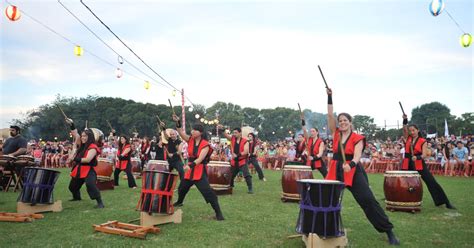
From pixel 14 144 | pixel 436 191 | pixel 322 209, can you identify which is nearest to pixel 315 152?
pixel 436 191

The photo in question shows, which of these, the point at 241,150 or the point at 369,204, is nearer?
the point at 369,204

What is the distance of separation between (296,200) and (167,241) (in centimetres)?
413

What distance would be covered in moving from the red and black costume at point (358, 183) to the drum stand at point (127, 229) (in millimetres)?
2845

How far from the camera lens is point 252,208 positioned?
7895mm

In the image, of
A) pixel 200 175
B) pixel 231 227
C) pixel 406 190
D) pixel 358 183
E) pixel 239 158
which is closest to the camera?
pixel 358 183

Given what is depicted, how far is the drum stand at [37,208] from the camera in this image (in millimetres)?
7004

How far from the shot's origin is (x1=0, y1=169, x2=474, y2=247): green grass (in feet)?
16.9

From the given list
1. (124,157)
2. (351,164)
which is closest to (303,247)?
(351,164)

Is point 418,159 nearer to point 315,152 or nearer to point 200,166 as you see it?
point 315,152

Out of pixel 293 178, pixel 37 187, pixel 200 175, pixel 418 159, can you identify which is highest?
pixel 418 159

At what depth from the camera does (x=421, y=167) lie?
26.3ft

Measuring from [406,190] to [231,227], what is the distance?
12.4 ft

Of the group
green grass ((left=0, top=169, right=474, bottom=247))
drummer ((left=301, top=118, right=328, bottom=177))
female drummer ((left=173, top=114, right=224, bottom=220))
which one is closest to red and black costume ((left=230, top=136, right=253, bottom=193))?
green grass ((left=0, top=169, right=474, bottom=247))

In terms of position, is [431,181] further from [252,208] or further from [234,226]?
[234,226]
